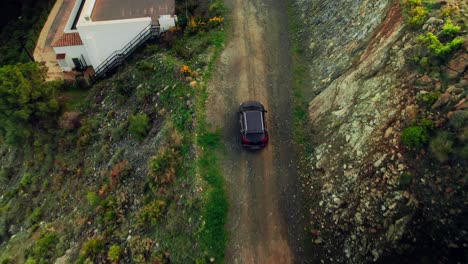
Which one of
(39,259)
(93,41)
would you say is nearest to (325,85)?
(93,41)

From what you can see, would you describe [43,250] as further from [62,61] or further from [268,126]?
[62,61]

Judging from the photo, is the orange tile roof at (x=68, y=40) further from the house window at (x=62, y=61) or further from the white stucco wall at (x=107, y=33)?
the white stucco wall at (x=107, y=33)

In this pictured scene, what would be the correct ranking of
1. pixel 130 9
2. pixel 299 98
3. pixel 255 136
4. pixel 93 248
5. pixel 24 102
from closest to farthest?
pixel 93 248 < pixel 255 136 < pixel 299 98 < pixel 24 102 < pixel 130 9

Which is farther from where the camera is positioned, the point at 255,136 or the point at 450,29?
the point at 255,136

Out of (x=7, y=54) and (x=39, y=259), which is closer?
(x=39, y=259)

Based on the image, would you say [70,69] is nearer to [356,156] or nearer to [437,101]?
[356,156]

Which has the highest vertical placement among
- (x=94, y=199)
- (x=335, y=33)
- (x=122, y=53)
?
(x=335, y=33)

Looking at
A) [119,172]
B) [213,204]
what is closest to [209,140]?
[213,204]
